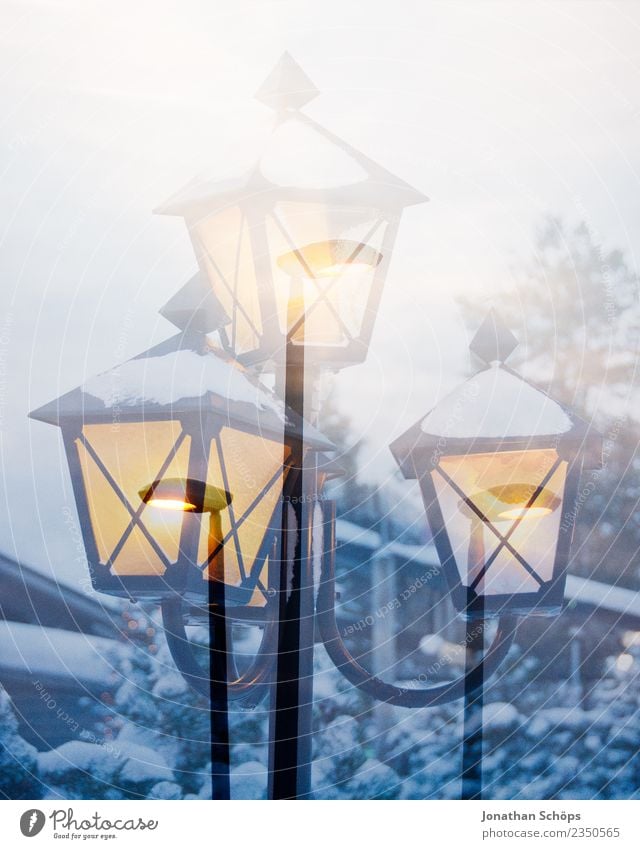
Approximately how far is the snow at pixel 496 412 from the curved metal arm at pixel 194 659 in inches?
14.9

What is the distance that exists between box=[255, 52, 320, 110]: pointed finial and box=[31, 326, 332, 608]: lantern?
1.46ft

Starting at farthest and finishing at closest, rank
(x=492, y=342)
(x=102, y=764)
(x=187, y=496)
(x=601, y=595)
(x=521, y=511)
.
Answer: (x=601, y=595)
(x=102, y=764)
(x=492, y=342)
(x=521, y=511)
(x=187, y=496)

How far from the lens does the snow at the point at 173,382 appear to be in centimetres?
112

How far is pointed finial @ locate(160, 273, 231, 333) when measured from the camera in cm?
126

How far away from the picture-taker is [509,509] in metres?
1.15

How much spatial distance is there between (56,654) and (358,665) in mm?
604

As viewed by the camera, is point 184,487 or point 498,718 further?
point 498,718

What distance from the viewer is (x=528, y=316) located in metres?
1.54

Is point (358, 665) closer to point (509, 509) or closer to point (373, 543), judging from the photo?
point (509, 509)

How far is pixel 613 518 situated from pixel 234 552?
2.58 feet

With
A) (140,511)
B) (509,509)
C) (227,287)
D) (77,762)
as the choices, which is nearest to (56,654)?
(77,762)

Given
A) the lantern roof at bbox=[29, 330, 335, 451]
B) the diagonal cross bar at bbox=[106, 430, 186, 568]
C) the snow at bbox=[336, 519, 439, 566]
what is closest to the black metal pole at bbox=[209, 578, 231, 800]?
the diagonal cross bar at bbox=[106, 430, 186, 568]
